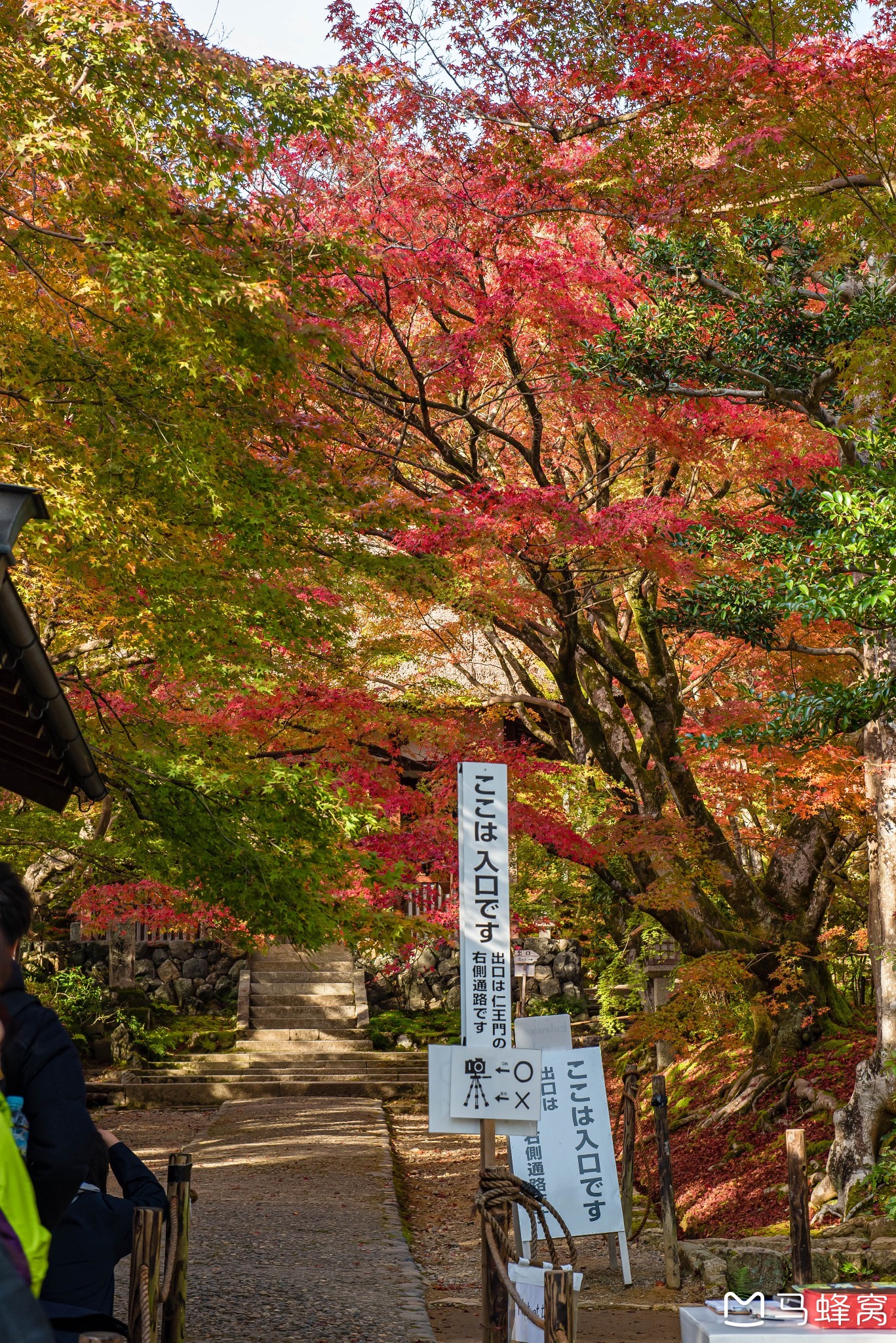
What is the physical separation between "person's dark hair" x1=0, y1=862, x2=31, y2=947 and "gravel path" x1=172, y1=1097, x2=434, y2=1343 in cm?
440

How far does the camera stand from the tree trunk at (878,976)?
8.73 meters

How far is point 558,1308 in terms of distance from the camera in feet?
11.4

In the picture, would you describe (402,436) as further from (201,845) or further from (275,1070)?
(275,1070)

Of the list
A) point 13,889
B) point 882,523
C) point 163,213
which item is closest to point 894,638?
point 882,523

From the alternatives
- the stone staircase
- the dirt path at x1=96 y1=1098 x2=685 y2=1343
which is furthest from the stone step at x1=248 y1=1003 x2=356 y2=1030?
the dirt path at x1=96 y1=1098 x2=685 y2=1343

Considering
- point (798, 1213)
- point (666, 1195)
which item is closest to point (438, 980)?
point (666, 1195)

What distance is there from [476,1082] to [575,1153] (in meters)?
3.91

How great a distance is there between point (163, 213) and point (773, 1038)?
11348 millimetres

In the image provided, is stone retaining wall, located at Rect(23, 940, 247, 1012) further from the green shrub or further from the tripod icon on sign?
the tripod icon on sign

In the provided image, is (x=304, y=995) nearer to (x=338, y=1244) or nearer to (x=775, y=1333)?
(x=338, y=1244)

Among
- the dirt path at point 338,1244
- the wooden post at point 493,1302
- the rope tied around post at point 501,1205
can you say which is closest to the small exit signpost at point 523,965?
the dirt path at point 338,1244

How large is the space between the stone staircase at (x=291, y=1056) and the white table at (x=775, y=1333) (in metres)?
12.9

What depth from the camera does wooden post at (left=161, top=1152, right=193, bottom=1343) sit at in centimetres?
458

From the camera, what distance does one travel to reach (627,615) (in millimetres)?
13805
